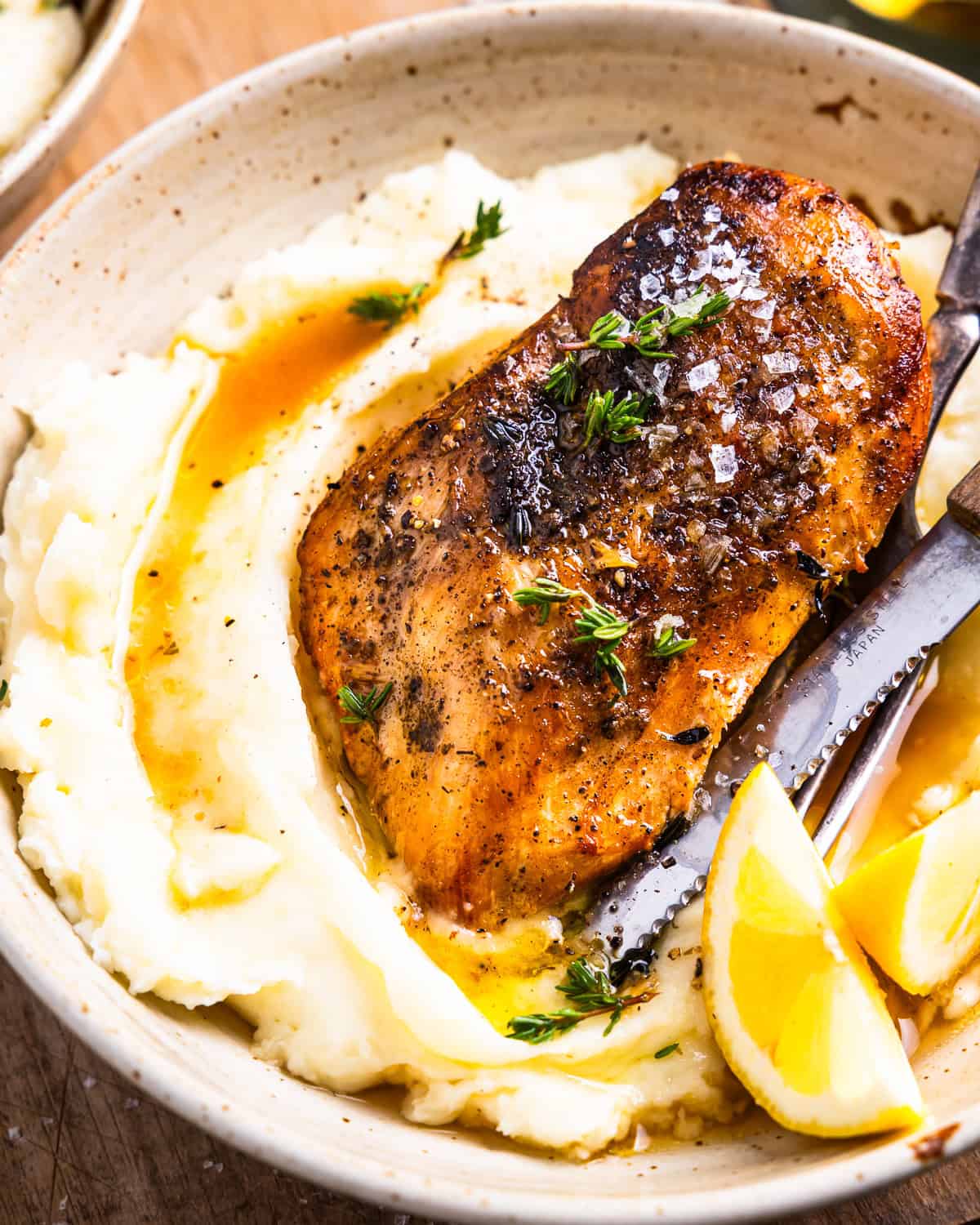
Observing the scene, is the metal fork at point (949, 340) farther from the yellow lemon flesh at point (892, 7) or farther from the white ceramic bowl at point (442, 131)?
the yellow lemon flesh at point (892, 7)

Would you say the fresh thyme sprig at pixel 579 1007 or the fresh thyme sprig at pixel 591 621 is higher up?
the fresh thyme sprig at pixel 591 621

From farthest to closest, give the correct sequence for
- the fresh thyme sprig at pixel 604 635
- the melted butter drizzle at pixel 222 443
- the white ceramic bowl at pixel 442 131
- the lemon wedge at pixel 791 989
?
the white ceramic bowl at pixel 442 131, the melted butter drizzle at pixel 222 443, the fresh thyme sprig at pixel 604 635, the lemon wedge at pixel 791 989

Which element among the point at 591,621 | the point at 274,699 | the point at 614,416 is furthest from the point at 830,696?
the point at 274,699

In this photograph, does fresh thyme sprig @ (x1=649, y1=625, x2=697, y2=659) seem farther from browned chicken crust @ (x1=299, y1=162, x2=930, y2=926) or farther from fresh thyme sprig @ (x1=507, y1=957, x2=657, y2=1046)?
fresh thyme sprig @ (x1=507, y1=957, x2=657, y2=1046)

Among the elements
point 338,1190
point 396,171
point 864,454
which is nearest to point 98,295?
point 396,171

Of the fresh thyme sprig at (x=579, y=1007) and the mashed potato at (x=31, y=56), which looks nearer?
the fresh thyme sprig at (x=579, y=1007)

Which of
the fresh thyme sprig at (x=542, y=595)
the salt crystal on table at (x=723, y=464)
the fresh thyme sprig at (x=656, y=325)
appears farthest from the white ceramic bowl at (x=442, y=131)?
the fresh thyme sprig at (x=542, y=595)

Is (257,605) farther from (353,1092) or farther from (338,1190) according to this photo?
(338,1190)

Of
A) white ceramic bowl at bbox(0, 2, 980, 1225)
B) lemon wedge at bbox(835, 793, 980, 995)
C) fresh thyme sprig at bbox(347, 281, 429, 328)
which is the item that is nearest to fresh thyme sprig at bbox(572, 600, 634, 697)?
lemon wedge at bbox(835, 793, 980, 995)
